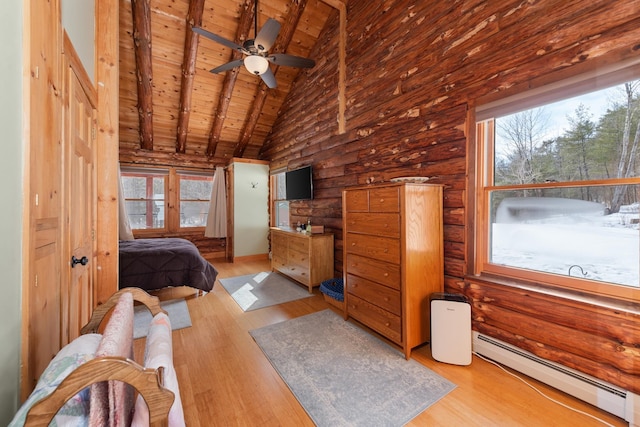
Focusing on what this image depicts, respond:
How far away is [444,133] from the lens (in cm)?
216

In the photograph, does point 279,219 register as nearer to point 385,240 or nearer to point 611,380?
point 385,240

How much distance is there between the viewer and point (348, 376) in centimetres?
174

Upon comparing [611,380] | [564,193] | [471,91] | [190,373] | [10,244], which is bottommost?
[190,373]

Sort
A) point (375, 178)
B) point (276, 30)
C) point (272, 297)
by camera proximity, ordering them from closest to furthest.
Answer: point (276, 30) → point (375, 178) → point (272, 297)

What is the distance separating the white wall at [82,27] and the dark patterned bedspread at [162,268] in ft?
6.38

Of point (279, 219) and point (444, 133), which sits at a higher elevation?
point (444, 133)

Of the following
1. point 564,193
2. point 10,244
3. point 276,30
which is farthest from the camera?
point 276,30

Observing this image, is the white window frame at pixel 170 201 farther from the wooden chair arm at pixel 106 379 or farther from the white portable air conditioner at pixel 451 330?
the wooden chair arm at pixel 106 379

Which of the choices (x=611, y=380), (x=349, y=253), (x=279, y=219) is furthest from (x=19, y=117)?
(x=279, y=219)

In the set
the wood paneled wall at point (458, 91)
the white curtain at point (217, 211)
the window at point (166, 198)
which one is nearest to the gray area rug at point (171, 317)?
the wood paneled wall at point (458, 91)

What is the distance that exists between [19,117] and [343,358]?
2.20 m

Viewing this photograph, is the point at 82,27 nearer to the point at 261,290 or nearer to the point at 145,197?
the point at 261,290

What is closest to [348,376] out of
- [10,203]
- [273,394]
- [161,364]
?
[273,394]

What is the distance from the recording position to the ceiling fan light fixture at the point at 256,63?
2645mm
